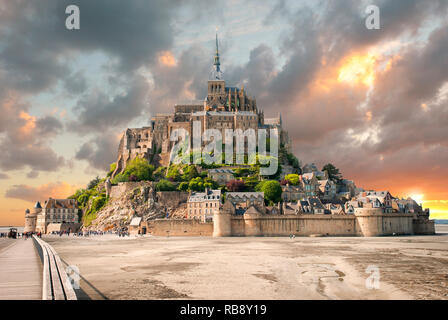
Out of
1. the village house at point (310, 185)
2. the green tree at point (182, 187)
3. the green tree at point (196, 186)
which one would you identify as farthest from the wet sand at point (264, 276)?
the village house at point (310, 185)

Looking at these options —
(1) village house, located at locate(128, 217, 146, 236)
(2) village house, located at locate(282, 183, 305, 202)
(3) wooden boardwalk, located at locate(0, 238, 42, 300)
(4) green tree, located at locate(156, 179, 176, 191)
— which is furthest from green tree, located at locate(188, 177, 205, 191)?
(3) wooden boardwalk, located at locate(0, 238, 42, 300)

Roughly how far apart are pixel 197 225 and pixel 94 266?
34878 millimetres

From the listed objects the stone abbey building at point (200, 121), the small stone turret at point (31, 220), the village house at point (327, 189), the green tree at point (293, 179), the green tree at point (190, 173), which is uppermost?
the stone abbey building at point (200, 121)

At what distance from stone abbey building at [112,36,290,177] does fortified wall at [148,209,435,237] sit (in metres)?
33.4

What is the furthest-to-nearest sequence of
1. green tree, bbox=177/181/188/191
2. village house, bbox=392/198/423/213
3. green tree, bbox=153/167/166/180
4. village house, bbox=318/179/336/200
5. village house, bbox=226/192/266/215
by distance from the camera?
green tree, bbox=153/167/166/180, village house, bbox=318/179/336/200, green tree, bbox=177/181/188/191, village house, bbox=392/198/423/213, village house, bbox=226/192/266/215

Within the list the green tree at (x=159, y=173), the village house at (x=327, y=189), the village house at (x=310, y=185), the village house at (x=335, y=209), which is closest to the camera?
the village house at (x=335, y=209)

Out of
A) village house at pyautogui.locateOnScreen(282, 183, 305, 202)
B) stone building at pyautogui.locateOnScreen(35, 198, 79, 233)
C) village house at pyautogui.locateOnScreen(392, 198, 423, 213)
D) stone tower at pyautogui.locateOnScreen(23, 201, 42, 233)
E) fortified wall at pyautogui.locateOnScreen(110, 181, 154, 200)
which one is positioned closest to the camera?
village house at pyautogui.locateOnScreen(392, 198, 423, 213)

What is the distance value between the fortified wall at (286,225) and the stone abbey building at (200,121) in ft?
110

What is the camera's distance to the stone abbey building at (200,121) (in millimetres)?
92250

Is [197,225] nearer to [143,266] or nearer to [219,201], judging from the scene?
[219,201]

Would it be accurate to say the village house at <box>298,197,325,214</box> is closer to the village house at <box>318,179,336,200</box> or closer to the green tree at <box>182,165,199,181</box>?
the village house at <box>318,179,336,200</box>

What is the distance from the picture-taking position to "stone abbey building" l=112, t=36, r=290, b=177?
92.2 m

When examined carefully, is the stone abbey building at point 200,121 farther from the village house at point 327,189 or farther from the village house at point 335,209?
the village house at point 335,209
